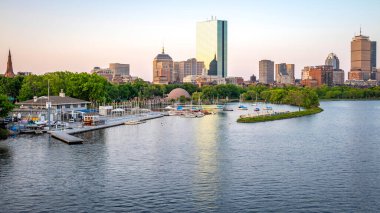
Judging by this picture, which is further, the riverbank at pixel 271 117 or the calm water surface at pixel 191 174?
the riverbank at pixel 271 117

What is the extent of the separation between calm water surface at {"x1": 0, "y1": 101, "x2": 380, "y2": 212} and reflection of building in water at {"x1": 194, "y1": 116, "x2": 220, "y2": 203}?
0.09m

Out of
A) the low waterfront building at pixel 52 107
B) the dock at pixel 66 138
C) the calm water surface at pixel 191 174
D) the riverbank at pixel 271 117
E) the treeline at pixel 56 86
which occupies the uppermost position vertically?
the treeline at pixel 56 86

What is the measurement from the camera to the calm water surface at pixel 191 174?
34438 millimetres

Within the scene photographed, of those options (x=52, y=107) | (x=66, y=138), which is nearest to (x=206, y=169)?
(x=66, y=138)

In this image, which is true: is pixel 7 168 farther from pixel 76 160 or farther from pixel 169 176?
pixel 169 176

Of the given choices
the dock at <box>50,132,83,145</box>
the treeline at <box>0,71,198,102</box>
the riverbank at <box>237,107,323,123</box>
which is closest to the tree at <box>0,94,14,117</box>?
the dock at <box>50,132,83,145</box>

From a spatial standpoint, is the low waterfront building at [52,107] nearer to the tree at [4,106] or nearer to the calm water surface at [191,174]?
the tree at [4,106]

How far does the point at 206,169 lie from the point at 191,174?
2921 mm

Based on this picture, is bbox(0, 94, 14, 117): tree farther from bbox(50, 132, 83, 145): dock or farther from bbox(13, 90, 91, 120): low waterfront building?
bbox(13, 90, 91, 120): low waterfront building

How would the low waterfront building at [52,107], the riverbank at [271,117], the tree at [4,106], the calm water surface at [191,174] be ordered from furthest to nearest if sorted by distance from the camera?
the riverbank at [271,117] → the low waterfront building at [52,107] → the tree at [4,106] → the calm water surface at [191,174]

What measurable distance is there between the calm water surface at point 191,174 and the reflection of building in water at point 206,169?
0.09m

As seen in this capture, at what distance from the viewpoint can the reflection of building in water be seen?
37081 mm

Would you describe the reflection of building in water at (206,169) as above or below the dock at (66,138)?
below

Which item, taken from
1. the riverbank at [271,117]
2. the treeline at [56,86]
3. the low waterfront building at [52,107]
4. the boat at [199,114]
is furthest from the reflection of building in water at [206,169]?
the treeline at [56,86]
